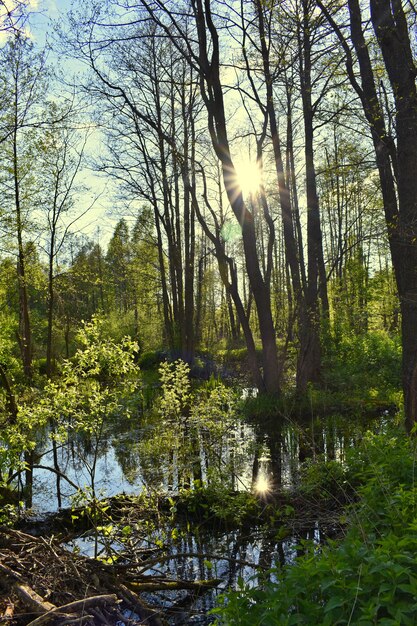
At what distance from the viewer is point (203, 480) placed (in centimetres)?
780

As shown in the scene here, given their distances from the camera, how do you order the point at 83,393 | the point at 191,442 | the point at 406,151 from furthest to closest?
the point at 191,442 < the point at 406,151 < the point at 83,393

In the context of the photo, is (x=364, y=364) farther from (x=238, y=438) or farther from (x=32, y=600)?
(x=32, y=600)

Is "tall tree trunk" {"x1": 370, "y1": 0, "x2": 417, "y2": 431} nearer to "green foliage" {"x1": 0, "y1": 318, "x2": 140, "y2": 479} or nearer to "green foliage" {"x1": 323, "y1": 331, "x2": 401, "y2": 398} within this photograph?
"green foliage" {"x1": 0, "y1": 318, "x2": 140, "y2": 479}

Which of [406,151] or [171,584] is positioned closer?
[171,584]

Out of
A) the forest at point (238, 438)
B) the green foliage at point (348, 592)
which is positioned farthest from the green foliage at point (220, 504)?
the green foliage at point (348, 592)

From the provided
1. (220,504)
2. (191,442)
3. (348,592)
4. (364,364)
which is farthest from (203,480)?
(364,364)

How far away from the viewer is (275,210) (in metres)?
25.4

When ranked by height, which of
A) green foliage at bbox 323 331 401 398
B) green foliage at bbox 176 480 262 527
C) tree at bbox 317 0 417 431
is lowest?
green foliage at bbox 176 480 262 527

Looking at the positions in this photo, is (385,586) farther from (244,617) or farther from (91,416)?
(91,416)

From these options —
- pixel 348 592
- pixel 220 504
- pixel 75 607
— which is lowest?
pixel 220 504

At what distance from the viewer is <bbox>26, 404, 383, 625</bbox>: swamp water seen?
210 inches

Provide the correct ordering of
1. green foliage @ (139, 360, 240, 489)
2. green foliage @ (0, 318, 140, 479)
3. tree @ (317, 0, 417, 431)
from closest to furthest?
green foliage @ (0, 318, 140, 479), tree @ (317, 0, 417, 431), green foliage @ (139, 360, 240, 489)

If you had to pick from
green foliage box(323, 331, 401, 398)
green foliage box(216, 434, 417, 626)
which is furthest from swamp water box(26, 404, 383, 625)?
green foliage box(323, 331, 401, 398)

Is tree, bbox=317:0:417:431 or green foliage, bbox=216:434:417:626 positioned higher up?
tree, bbox=317:0:417:431
